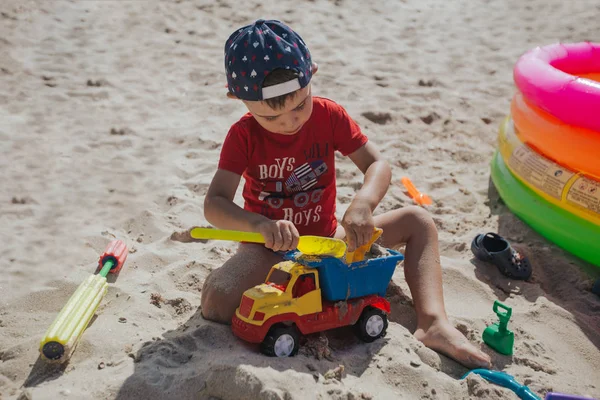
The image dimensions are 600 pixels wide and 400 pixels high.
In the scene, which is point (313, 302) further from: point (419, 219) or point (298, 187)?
point (419, 219)

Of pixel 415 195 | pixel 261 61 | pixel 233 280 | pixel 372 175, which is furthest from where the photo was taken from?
pixel 415 195

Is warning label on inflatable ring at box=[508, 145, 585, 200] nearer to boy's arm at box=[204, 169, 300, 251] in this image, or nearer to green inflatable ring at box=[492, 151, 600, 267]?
green inflatable ring at box=[492, 151, 600, 267]

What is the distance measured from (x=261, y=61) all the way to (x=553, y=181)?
1.70 m

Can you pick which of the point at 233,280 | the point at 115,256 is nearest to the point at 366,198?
the point at 233,280

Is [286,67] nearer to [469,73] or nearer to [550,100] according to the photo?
[550,100]

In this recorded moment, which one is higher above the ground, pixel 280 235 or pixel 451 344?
pixel 280 235

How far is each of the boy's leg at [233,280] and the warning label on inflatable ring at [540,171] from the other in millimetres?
1456

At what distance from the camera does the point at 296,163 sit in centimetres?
244

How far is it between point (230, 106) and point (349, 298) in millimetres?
2657

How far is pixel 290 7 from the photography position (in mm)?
6398

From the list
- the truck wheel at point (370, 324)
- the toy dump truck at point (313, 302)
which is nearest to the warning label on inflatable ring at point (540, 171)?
the toy dump truck at point (313, 302)

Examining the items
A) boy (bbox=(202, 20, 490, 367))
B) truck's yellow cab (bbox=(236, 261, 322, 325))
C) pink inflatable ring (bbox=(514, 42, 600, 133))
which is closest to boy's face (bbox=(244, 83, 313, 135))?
boy (bbox=(202, 20, 490, 367))

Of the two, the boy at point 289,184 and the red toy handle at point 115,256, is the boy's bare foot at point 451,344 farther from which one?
the red toy handle at point 115,256

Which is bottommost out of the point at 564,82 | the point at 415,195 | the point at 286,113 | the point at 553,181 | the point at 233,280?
the point at 415,195
